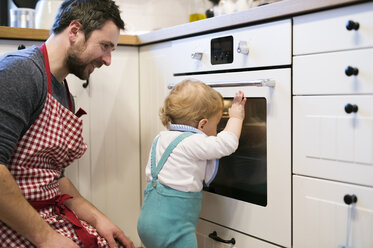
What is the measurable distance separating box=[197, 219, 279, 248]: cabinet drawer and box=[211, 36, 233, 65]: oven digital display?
584 millimetres

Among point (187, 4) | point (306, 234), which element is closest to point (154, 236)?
point (306, 234)

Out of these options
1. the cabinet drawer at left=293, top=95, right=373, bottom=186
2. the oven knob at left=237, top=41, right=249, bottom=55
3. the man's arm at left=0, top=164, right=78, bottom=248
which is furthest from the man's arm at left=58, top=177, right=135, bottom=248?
the oven knob at left=237, top=41, right=249, bottom=55

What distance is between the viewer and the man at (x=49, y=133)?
101 centimetres

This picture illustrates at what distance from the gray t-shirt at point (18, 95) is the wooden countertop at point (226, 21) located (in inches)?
19.9

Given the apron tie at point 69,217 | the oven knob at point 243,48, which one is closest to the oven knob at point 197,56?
the oven knob at point 243,48

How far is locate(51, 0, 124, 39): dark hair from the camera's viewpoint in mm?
1229

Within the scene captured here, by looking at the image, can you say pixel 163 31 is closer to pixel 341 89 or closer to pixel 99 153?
pixel 99 153

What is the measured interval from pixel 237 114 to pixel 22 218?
0.69 m

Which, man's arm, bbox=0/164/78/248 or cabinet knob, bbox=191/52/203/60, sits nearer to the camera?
man's arm, bbox=0/164/78/248

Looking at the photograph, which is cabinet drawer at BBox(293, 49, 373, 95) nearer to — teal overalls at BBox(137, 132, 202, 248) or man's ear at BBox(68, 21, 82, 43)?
teal overalls at BBox(137, 132, 202, 248)

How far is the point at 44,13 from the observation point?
6.41ft

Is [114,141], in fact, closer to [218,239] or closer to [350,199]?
[218,239]

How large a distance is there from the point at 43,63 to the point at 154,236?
0.62m

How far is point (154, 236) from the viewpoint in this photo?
1361mm
